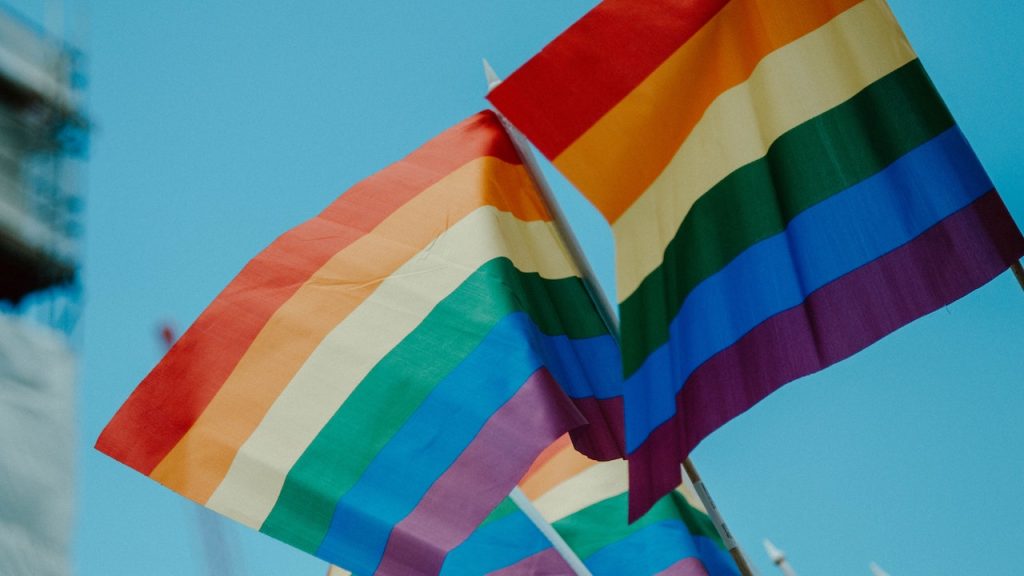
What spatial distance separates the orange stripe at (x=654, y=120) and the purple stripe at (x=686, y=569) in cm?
390

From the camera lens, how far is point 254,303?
649 cm

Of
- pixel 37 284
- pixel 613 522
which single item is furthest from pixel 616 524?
pixel 37 284

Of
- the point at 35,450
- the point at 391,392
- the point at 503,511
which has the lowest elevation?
the point at 35,450

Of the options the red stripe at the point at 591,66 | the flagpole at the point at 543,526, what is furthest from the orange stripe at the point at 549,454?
the red stripe at the point at 591,66

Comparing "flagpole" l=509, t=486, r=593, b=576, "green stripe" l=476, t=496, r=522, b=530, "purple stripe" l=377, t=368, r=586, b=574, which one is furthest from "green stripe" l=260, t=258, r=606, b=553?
"green stripe" l=476, t=496, r=522, b=530

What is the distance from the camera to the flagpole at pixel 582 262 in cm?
585

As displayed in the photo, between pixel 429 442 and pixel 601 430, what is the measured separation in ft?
3.08

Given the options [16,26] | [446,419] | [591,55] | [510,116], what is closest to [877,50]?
[591,55]

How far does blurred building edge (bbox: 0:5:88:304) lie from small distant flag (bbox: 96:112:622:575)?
19.9m

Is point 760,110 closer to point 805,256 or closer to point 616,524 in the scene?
point 805,256

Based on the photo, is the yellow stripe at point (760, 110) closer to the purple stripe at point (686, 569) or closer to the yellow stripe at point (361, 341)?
the yellow stripe at point (361, 341)

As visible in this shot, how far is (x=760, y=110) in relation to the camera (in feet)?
17.9

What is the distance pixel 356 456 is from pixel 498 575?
2.43 meters

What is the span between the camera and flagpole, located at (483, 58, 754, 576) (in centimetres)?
585
